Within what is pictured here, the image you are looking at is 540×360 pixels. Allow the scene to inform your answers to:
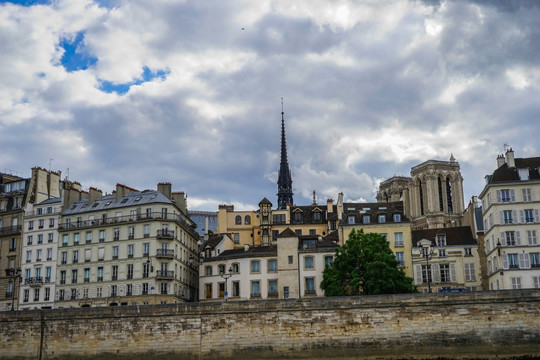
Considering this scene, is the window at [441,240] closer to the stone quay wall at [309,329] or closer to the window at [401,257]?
the window at [401,257]

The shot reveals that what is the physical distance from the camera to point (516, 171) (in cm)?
6000

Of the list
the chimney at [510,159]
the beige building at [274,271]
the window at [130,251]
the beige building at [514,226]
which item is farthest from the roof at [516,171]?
the window at [130,251]

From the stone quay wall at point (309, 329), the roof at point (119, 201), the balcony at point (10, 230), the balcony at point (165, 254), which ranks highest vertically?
the roof at point (119, 201)

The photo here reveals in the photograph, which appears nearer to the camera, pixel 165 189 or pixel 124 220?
pixel 124 220

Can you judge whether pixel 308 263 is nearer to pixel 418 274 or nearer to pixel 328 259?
pixel 328 259

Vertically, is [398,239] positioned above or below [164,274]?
above

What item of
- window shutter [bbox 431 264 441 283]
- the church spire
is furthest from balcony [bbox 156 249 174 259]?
the church spire

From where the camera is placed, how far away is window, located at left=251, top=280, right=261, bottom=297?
66000 millimetres

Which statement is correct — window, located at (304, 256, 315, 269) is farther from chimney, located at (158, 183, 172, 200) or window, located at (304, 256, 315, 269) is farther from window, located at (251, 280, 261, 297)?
Answer: chimney, located at (158, 183, 172, 200)

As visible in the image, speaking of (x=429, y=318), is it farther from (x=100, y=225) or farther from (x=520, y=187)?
(x=100, y=225)

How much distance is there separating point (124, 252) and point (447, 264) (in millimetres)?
30246

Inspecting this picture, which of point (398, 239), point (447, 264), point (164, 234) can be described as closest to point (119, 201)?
point (164, 234)

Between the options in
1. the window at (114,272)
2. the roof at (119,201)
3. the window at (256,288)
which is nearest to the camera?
the window at (114,272)

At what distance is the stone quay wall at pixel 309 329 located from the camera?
4369 centimetres
